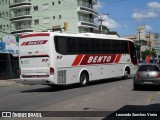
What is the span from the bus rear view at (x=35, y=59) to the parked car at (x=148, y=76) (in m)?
5.00

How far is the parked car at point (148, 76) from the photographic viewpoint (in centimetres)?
1961

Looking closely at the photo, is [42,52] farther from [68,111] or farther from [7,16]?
[7,16]

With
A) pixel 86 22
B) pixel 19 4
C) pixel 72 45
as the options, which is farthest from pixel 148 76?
pixel 19 4

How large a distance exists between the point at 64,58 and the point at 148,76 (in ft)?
17.3

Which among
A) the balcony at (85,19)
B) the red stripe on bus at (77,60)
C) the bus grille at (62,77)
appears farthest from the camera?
the balcony at (85,19)

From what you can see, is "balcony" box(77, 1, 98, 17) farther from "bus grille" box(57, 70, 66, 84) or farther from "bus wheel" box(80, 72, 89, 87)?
"bus grille" box(57, 70, 66, 84)

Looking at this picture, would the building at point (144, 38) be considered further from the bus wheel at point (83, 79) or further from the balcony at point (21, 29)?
the bus wheel at point (83, 79)

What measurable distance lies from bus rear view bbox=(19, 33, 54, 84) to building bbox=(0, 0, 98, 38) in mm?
50380

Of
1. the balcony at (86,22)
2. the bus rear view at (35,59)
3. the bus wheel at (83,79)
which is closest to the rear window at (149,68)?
the bus wheel at (83,79)

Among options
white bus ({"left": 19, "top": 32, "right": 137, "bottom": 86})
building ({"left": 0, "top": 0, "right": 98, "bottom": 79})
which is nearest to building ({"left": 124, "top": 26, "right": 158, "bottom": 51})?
building ({"left": 0, "top": 0, "right": 98, "bottom": 79})

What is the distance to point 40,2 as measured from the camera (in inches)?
3179

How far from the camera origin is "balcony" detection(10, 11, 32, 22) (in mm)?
82750

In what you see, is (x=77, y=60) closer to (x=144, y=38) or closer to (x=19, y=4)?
(x=19, y=4)

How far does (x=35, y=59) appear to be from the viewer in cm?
2108
